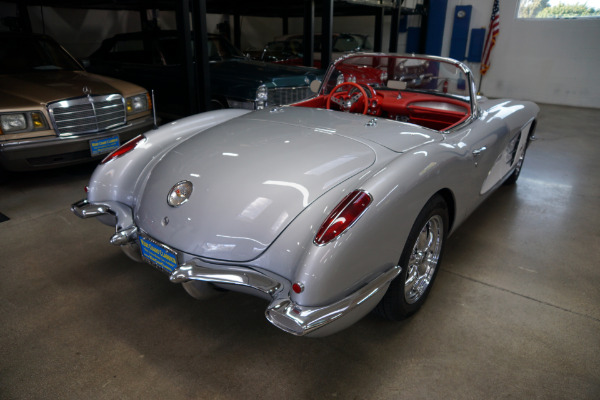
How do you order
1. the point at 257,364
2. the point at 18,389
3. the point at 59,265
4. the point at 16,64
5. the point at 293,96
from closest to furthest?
the point at 18,389
the point at 257,364
the point at 59,265
the point at 16,64
the point at 293,96

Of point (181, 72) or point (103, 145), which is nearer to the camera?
point (103, 145)

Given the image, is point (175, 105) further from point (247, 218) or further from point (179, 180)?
point (247, 218)

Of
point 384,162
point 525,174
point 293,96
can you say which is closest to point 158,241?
point 384,162

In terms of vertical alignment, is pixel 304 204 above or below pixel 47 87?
below

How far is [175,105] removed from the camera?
5477mm

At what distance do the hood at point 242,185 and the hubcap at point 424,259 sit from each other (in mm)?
495

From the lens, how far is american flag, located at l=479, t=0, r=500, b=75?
396 inches

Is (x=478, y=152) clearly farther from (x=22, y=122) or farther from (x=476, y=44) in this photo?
(x=476, y=44)

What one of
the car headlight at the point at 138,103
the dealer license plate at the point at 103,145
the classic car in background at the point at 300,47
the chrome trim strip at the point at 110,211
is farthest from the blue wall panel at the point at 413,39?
the chrome trim strip at the point at 110,211

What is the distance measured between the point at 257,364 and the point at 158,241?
0.68 m

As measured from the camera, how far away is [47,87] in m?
3.83

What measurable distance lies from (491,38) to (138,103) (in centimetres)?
937

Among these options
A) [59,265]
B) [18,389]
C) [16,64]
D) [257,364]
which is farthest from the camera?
[16,64]

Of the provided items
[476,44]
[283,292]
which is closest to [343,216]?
[283,292]
